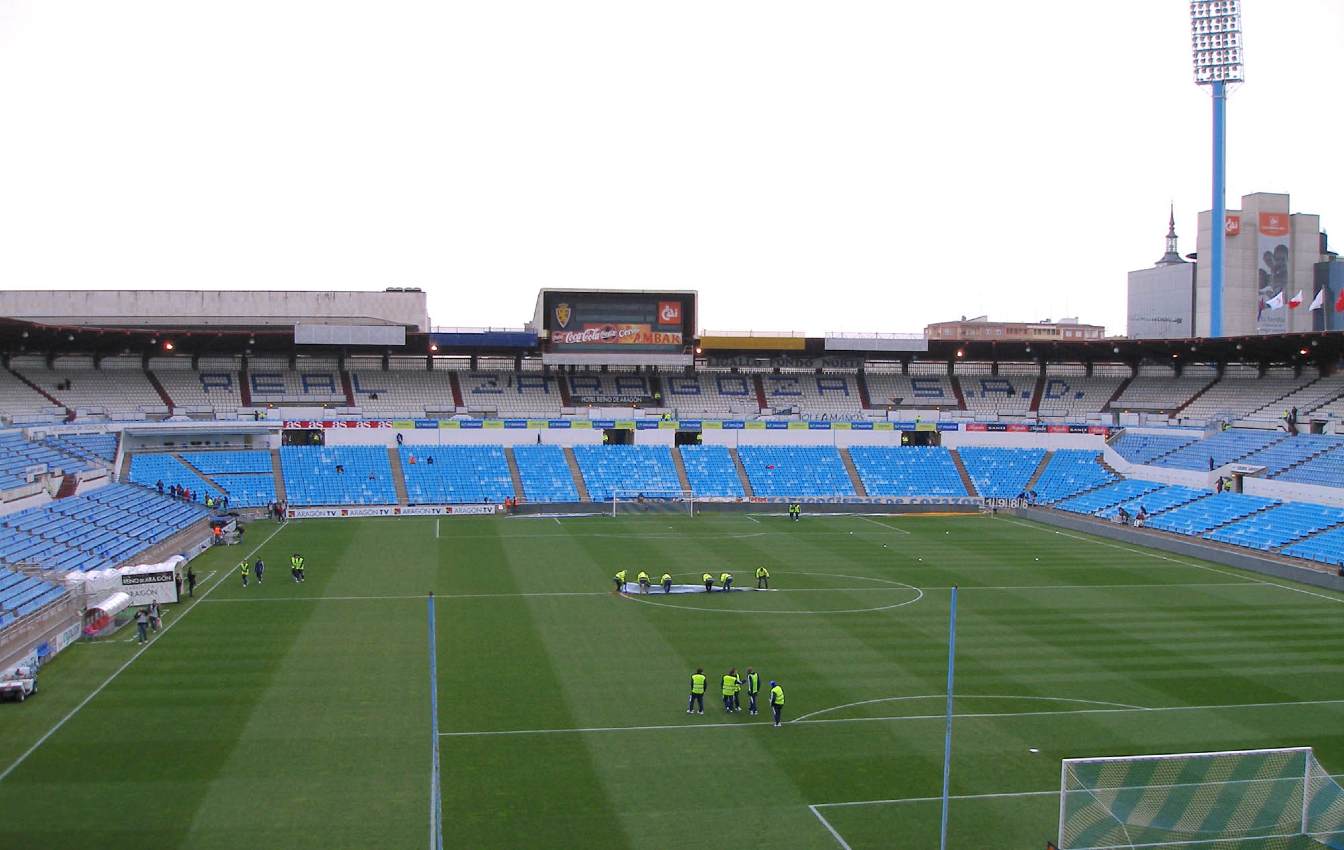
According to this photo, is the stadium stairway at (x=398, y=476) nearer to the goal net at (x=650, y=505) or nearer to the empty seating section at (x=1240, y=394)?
the goal net at (x=650, y=505)

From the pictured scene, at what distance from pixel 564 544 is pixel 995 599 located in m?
18.2

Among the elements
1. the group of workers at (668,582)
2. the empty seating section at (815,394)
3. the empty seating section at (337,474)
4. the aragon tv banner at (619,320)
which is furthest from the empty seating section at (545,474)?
A: the group of workers at (668,582)

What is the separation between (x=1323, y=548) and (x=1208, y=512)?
8711 millimetres

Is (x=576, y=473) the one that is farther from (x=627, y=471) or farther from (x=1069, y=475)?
(x=1069, y=475)

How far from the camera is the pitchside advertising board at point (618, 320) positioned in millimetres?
65188

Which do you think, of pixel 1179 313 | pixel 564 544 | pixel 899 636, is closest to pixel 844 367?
pixel 564 544

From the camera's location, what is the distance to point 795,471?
60969 mm

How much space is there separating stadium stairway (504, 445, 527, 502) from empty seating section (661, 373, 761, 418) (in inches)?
492

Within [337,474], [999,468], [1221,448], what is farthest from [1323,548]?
[337,474]

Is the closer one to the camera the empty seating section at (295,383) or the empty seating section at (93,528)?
the empty seating section at (93,528)

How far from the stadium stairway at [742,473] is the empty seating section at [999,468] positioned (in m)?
13.3

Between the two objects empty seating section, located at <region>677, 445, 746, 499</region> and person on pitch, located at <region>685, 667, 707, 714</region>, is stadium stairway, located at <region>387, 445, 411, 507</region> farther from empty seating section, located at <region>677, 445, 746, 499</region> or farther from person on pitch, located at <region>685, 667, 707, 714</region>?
person on pitch, located at <region>685, 667, 707, 714</region>

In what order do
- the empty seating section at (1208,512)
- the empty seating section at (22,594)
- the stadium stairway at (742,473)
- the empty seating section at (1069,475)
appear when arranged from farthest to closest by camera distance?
the stadium stairway at (742,473) → the empty seating section at (1069,475) → the empty seating section at (1208,512) → the empty seating section at (22,594)

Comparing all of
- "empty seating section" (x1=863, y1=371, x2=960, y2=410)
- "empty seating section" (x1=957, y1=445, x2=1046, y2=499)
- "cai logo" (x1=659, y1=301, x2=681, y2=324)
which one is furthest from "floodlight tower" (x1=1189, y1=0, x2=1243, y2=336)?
"cai logo" (x1=659, y1=301, x2=681, y2=324)
